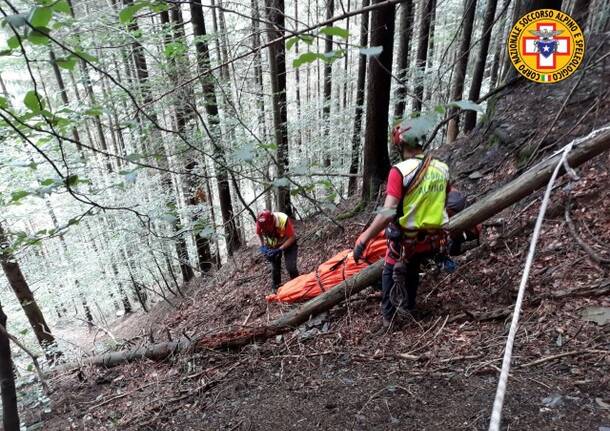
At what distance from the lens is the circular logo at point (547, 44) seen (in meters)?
4.95

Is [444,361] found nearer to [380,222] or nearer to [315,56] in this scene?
[380,222]

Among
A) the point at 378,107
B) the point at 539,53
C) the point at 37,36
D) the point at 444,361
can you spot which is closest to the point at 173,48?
the point at 37,36

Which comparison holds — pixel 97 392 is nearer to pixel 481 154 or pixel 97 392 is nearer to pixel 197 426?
pixel 197 426

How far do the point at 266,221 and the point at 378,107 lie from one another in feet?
9.35

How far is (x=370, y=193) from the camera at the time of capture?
7055 mm

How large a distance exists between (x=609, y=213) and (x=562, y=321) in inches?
53.8

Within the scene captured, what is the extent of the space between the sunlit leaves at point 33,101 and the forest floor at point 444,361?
254 cm

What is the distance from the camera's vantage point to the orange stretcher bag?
445cm

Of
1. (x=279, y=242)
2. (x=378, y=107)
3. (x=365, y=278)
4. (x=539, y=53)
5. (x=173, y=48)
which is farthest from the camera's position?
(x=378, y=107)

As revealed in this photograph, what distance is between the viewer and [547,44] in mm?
5031

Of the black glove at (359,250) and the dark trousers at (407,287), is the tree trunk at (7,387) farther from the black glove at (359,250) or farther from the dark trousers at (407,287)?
the dark trousers at (407,287)

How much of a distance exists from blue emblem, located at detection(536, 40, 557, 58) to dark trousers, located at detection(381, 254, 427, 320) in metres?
3.77

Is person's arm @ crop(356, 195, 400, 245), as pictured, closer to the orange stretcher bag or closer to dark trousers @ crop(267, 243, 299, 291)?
the orange stretcher bag

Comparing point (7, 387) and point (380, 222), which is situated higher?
point (380, 222)
